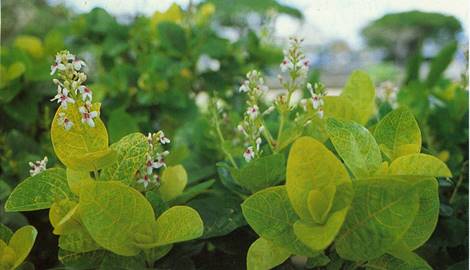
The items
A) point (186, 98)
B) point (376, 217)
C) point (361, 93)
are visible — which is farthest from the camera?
point (186, 98)

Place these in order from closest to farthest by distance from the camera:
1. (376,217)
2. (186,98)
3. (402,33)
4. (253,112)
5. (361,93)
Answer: (376,217), (253,112), (361,93), (186,98), (402,33)

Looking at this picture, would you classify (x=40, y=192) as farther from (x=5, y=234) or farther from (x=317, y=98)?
(x=317, y=98)

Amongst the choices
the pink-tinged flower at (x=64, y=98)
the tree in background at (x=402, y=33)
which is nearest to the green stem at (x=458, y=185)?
the pink-tinged flower at (x=64, y=98)

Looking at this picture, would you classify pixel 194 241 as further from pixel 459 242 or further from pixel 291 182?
pixel 459 242

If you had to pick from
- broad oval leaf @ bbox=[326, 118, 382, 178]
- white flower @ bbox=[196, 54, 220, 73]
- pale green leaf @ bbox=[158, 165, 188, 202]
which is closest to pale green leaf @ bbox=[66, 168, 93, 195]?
pale green leaf @ bbox=[158, 165, 188, 202]

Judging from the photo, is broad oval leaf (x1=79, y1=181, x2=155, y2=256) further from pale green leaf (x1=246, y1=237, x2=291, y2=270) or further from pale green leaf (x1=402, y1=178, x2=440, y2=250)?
pale green leaf (x1=402, y1=178, x2=440, y2=250)

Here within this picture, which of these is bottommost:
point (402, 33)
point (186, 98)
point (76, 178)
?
point (402, 33)

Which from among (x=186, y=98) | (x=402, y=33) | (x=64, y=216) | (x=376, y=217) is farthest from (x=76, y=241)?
(x=402, y=33)
